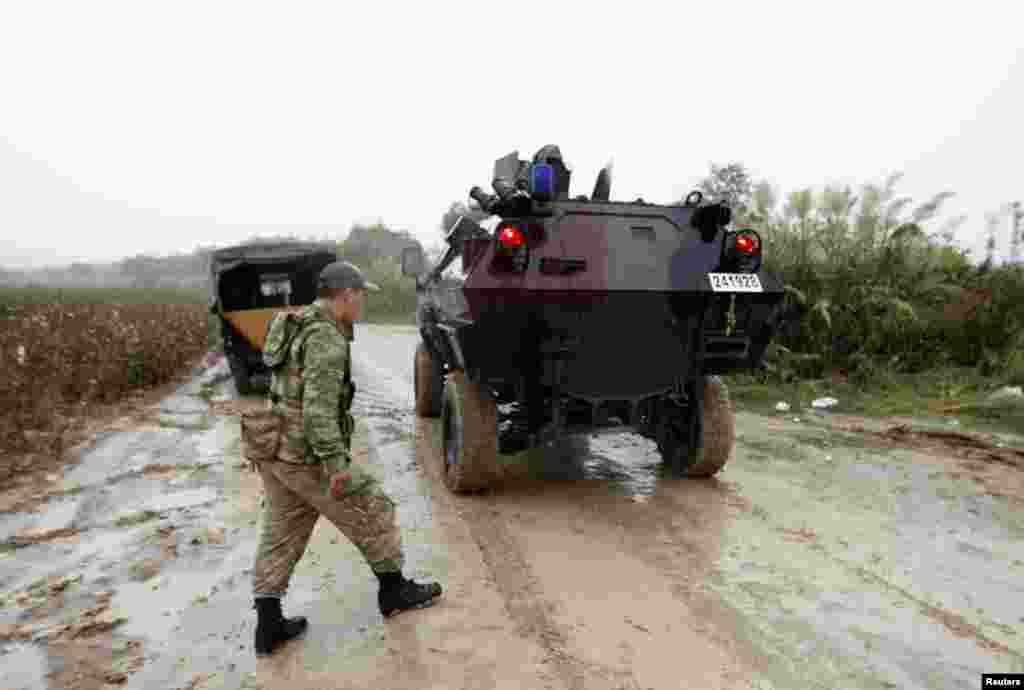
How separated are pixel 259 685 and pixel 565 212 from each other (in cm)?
323

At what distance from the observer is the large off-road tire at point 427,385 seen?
8078 mm

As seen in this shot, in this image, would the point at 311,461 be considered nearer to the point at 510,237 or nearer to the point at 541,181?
the point at 510,237

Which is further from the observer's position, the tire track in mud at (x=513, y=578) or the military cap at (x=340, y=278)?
the military cap at (x=340, y=278)

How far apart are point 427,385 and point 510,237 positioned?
406 cm

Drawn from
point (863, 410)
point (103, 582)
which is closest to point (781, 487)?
point (863, 410)

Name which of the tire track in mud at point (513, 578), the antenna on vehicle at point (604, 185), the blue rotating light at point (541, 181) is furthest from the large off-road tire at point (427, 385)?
the blue rotating light at point (541, 181)

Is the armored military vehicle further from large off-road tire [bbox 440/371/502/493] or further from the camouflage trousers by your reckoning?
the camouflage trousers

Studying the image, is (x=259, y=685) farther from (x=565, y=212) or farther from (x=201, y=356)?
(x=201, y=356)

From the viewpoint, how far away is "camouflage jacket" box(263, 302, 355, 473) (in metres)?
2.94

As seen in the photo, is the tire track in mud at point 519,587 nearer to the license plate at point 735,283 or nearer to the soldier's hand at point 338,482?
the soldier's hand at point 338,482

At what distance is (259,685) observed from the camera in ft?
9.33

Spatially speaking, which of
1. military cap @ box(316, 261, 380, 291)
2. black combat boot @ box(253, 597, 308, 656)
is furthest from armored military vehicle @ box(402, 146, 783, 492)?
black combat boot @ box(253, 597, 308, 656)

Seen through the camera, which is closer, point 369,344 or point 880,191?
point 880,191

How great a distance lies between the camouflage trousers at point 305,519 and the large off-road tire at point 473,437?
156cm
